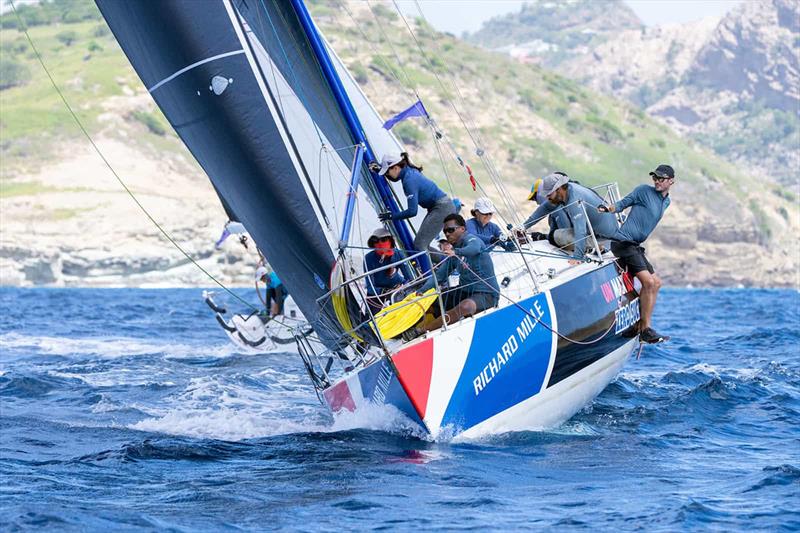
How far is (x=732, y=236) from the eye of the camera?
2874 inches

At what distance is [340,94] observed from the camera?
9.43m

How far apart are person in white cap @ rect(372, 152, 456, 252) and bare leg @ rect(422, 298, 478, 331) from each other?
2.84ft

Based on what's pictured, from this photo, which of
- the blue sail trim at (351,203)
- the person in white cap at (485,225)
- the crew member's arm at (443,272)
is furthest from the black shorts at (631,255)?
the blue sail trim at (351,203)

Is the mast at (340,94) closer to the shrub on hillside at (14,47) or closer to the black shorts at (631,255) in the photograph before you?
the black shorts at (631,255)

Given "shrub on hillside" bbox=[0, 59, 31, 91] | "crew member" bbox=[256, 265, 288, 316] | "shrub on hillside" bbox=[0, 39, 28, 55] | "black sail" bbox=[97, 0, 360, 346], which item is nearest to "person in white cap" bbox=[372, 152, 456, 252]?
"black sail" bbox=[97, 0, 360, 346]

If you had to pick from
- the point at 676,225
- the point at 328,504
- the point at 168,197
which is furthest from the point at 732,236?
the point at 328,504

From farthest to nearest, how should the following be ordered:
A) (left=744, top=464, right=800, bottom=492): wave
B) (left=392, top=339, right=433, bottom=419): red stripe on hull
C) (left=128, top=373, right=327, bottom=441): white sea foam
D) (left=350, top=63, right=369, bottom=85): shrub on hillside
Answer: (left=350, top=63, right=369, bottom=85): shrub on hillside < (left=128, top=373, right=327, bottom=441): white sea foam < (left=392, top=339, right=433, bottom=419): red stripe on hull < (left=744, top=464, right=800, bottom=492): wave

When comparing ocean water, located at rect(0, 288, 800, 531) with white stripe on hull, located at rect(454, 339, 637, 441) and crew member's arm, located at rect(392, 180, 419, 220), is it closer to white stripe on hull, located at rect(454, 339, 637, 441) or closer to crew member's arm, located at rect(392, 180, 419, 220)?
white stripe on hull, located at rect(454, 339, 637, 441)

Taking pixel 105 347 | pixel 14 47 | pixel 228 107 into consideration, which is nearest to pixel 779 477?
pixel 228 107

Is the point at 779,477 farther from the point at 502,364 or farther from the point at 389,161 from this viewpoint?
the point at 389,161

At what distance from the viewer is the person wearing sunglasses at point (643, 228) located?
9234 mm

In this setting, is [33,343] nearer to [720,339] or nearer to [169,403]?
[169,403]

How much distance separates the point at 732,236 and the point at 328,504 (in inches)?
2755

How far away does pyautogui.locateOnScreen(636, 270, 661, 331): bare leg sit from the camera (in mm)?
9672
